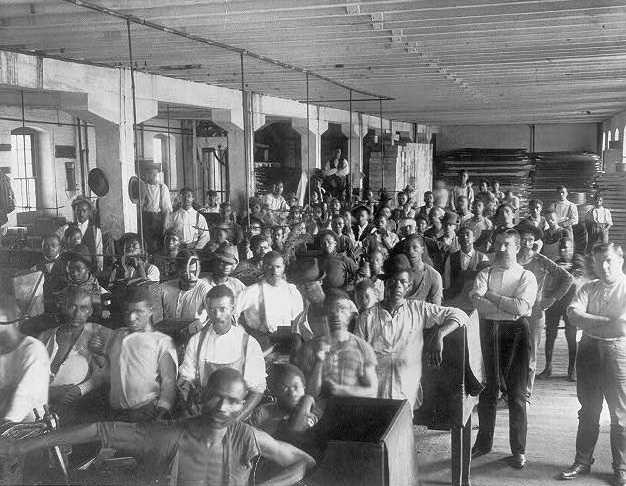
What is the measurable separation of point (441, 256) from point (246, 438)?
4.50 meters

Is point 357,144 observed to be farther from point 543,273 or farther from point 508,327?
point 508,327

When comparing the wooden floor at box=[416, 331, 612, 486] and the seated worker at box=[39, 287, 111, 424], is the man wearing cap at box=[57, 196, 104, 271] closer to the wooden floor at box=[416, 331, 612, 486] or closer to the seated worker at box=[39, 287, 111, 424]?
the seated worker at box=[39, 287, 111, 424]

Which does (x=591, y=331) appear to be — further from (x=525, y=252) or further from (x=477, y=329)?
(x=525, y=252)

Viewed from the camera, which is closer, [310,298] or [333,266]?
[310,298]

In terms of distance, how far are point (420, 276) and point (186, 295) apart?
1931mm

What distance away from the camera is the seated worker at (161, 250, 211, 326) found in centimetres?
545

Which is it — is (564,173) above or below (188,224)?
above

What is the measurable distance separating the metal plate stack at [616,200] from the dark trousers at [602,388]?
9.75 meters

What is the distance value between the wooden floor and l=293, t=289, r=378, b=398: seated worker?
1.36 metres

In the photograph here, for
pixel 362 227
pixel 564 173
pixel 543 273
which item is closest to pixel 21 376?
pixel 543 273

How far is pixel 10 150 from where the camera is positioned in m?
14.7

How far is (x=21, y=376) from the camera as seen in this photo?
371cm

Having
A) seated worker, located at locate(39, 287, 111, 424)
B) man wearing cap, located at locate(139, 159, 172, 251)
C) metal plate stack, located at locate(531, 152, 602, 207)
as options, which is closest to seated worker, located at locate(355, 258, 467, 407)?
seated worker, located at locate(39, 287, 111, 424)

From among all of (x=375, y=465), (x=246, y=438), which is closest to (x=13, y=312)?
(x=246, y=438)
